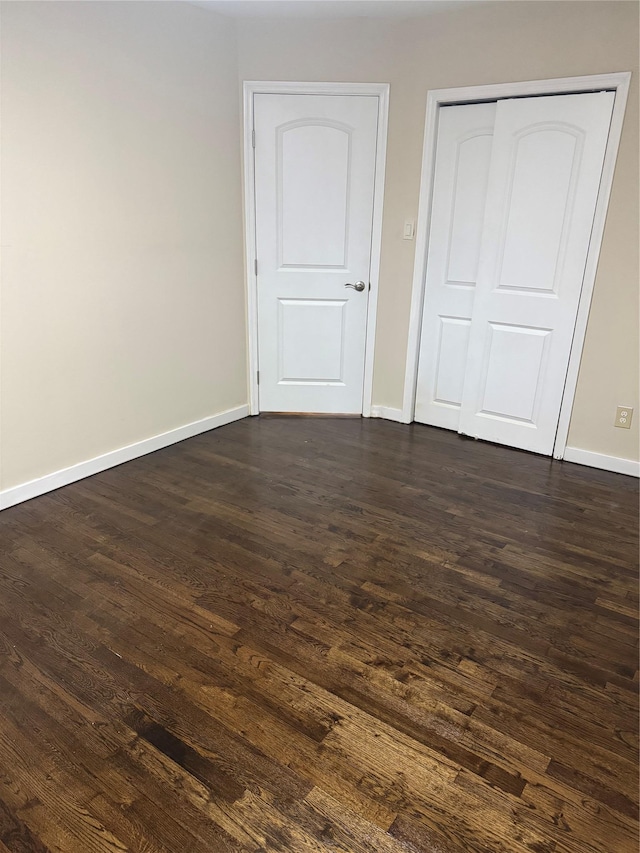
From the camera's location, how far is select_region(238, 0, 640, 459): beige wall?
2945mm

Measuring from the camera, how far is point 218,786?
1.49 metres

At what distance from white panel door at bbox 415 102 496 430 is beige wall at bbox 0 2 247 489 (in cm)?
133

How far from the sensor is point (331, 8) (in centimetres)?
321

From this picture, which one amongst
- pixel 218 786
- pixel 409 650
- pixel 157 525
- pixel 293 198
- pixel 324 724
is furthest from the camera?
pixel 293 198

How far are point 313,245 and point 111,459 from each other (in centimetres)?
194

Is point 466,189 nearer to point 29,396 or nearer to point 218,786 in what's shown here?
point 29,396

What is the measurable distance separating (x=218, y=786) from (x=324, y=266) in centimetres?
320

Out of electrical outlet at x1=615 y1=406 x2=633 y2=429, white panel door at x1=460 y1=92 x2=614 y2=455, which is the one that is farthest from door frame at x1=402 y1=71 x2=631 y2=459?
electrical outlet at x1=615 y1=406 x2=633 y2=429

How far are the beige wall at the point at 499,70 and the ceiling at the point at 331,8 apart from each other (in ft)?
0.28

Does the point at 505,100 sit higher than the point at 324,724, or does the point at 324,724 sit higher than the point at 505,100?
the point at 505,100

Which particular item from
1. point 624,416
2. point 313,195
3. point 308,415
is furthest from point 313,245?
point 624,416

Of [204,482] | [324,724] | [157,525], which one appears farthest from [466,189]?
[324,724]

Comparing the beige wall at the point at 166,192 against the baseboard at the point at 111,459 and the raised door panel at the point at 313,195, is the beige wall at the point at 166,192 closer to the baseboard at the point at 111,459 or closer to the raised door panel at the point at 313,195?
the baseboard at the point at 111,459

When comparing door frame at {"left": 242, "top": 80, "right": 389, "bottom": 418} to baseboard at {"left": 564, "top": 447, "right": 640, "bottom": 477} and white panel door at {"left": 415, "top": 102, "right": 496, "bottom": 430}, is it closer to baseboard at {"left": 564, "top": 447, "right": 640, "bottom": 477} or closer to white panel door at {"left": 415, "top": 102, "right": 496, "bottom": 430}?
white panel door at {"left": 415, "top": 102, "right": 496, "bottom": 430}
